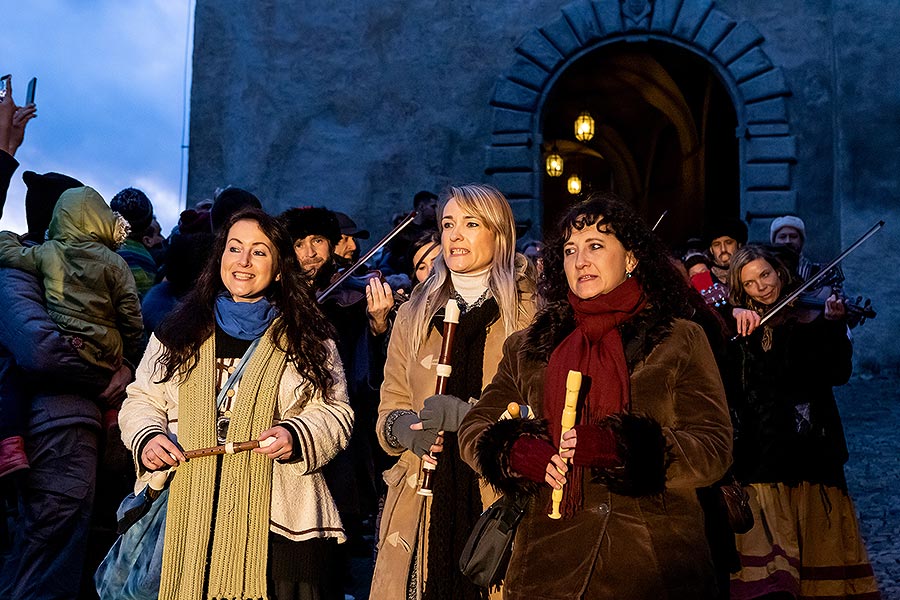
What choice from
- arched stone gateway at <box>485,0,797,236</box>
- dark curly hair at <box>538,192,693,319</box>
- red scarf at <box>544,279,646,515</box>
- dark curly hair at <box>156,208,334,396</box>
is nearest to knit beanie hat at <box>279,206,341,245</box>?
dark curly hair at <box>156,208,334,396</box>

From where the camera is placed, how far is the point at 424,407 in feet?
14.4

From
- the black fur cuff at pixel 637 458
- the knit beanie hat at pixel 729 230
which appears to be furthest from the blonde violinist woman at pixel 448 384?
the knit beanie hat at pixel 729 230

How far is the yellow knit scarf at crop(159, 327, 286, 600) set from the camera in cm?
404

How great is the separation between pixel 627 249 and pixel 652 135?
2158cm

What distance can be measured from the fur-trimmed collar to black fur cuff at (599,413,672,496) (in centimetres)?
27

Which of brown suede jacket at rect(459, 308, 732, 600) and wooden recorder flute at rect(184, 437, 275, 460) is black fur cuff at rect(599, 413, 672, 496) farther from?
wooden recorder flute at rect(184, 437, 275, 460)

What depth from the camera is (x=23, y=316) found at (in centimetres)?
552

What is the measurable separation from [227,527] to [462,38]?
11.0 metres

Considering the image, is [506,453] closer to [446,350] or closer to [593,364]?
[593,364]

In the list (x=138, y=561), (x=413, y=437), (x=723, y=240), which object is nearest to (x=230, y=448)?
(x=138, y=561)

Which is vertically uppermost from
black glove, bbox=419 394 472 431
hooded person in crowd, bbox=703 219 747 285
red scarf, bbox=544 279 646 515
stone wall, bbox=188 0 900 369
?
stone wall, bbox=188 0 900 369

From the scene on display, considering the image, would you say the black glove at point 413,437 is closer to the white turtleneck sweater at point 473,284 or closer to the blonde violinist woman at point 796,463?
the white turtleneck sweater at point 473,284

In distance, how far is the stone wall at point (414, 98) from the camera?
44.3 ft

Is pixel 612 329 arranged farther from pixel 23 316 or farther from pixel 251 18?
pixel 251 18
